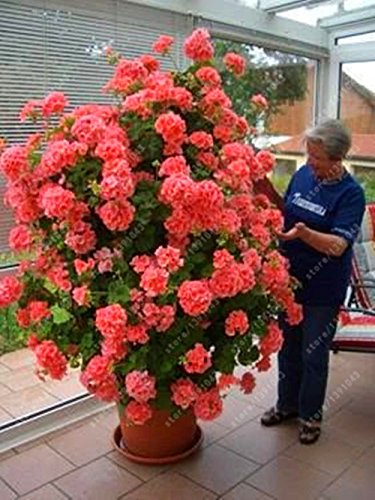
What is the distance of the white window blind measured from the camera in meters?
2.32

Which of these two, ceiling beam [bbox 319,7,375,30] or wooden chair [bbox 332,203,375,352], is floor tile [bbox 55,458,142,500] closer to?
wooden chair [bbox 332,203,375,352]

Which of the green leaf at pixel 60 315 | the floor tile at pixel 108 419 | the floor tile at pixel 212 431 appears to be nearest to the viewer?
the green leaf at pixel 60 315

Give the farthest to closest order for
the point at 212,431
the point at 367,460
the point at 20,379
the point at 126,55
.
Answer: the point at 20,379 → the point at 126,55 → the point at 212,431 → the point at 367,460

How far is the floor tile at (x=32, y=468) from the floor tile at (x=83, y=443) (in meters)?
0.04

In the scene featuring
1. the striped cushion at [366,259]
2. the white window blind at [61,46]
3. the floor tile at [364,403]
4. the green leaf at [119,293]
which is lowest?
the floor tile at [364,403]

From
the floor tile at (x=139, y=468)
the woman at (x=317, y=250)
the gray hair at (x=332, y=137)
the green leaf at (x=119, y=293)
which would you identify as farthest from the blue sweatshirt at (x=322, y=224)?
the floor tile at (x=139, y=468)

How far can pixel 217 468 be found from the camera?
7.58 feet

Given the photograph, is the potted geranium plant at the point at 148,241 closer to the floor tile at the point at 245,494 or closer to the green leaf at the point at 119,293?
the green leaf at the point at 119,293

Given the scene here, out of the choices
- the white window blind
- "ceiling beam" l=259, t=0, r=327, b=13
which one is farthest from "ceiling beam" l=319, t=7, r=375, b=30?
the white window blind

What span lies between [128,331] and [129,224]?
0.35 meters

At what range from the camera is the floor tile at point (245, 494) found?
2.12 m

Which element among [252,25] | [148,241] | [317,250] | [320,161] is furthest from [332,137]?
[252,25]

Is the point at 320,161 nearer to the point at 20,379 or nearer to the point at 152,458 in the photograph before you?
the point at 152,458

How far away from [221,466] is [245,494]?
0.21 m
